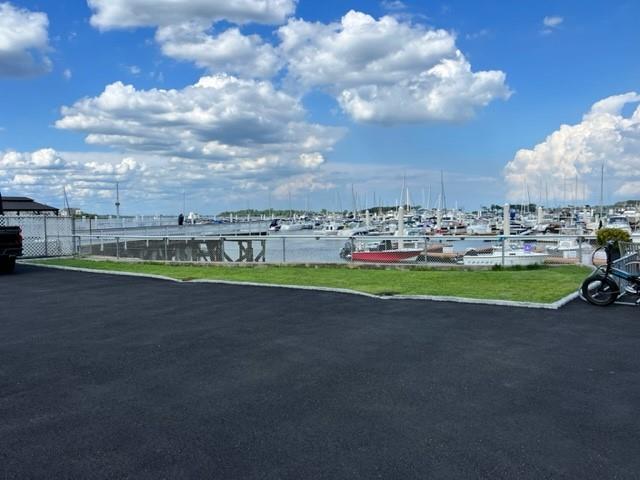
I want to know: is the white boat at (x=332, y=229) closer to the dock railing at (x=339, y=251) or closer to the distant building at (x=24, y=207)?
the distant building at (x=24, y=207)

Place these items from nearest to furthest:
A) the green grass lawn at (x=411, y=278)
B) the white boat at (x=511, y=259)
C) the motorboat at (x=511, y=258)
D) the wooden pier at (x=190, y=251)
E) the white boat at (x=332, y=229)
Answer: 1. the green grass lawn at (x=411, y=278)
2. the motorboat at (x=511, y=258)
3. the white boat at (x=511, y=259)
4. the wooden pier at (x=190, y=251)
5. the white boat at (x=332, y=229)

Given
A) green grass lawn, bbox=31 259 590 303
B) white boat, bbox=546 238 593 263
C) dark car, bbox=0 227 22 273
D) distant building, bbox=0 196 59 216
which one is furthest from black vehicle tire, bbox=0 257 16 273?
distant building, bbox=0 196 59 216

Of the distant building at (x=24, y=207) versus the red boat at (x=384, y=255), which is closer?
the red boat at (x=384, y=255)

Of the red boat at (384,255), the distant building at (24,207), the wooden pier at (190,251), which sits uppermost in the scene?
the distant building at (24,207)

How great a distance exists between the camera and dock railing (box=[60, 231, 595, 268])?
1770 cm

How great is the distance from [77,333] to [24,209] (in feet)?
117

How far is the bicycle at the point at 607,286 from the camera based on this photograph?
10289 millimetres

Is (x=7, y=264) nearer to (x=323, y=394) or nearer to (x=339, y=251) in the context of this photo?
(x=339, y=251)

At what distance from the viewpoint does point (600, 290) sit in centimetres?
1039

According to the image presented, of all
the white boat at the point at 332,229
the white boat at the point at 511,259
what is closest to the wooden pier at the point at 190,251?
the white boat at the point at 511,259

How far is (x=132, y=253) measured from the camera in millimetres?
23766

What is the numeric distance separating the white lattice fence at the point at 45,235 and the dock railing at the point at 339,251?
0.88 metres

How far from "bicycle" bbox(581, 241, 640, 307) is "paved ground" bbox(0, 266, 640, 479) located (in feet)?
1.20

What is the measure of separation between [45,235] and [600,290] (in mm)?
23638
